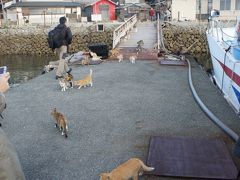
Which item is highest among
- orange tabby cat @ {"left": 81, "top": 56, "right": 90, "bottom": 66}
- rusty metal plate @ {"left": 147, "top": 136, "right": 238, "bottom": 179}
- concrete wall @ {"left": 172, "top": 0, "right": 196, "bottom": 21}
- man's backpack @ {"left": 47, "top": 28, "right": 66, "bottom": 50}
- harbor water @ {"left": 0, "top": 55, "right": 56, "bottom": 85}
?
concrete wall @ {"left": 172, "top": 0, "right": 196, "bottom": 21}

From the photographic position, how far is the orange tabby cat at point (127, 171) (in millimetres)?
4489

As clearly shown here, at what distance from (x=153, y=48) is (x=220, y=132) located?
40.1 ft

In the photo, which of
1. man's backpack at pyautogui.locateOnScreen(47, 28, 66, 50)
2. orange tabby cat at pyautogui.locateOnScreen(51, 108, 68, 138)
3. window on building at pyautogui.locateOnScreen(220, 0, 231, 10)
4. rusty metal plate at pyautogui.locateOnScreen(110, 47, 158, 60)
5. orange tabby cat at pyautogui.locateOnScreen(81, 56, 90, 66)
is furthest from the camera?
window on building at pyautogui.locateOnScreen(220, 0, 231, 10)

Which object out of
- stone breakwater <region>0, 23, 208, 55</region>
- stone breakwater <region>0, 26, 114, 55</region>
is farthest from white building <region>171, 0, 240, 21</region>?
stone breakwater <region>0, 26, 114, 55</region>

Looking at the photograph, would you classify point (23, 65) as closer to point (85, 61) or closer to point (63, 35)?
point (85, 61)

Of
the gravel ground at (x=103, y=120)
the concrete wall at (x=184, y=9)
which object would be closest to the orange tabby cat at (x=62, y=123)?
the gravel ground at (x=103, y=120)

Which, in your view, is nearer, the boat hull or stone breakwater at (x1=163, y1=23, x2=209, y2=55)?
the boat hull

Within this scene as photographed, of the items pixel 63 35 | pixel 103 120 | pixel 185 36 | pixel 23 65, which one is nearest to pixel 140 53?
pixel 63 35

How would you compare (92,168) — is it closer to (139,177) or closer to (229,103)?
(139,177)

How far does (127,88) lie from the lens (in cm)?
1029

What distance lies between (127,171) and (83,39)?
29.7 m

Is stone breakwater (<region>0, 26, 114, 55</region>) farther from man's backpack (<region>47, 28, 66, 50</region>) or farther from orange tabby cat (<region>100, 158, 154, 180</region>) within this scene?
orange tabby cat (<region>100, 158, 154, 180</region>)

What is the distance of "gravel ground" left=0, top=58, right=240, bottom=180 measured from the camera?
220 inches

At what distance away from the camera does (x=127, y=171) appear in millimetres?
4594
